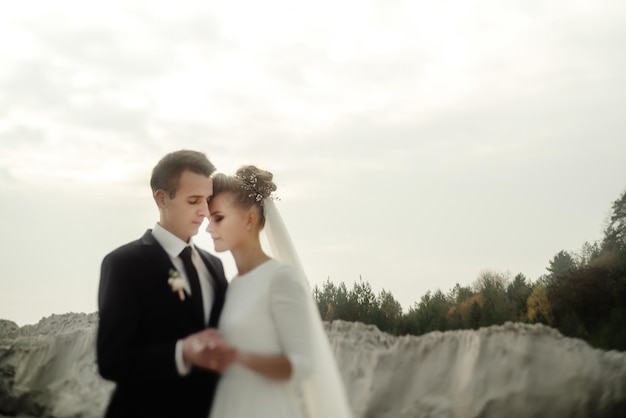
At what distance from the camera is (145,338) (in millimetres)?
3316

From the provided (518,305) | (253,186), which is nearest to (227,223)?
(253,186)

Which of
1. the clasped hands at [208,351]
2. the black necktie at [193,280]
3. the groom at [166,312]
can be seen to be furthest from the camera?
the black necktie at [193,280]

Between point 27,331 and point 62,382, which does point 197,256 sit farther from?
point 27,331

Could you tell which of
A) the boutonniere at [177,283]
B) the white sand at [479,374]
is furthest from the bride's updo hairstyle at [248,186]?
the white sand at [479,374]

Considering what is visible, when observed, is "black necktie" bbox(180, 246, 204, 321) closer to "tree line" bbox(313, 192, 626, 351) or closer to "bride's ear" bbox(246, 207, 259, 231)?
"bride's ear" bbox(246, 207, 259, 231)

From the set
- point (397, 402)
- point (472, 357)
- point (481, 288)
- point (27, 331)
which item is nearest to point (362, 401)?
point (397, 402)

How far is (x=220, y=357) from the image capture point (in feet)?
10.3

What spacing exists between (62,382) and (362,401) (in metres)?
5.06

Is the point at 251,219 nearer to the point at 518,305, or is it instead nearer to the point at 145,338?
the point at 145,338

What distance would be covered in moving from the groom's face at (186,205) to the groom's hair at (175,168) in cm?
2

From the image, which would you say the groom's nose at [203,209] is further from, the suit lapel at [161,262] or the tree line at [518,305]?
the tree line at [518,305]

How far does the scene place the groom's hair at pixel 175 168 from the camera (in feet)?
11.4

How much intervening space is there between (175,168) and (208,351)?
87 centimetres

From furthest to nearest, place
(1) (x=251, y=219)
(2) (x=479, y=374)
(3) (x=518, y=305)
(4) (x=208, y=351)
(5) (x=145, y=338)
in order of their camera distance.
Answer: (3) (x=518, y=305)
(2) (x=479, y=374)
(1) (x=251, y=219)
(5) (x=145, y=338)
(4) (x=208, y=351)
